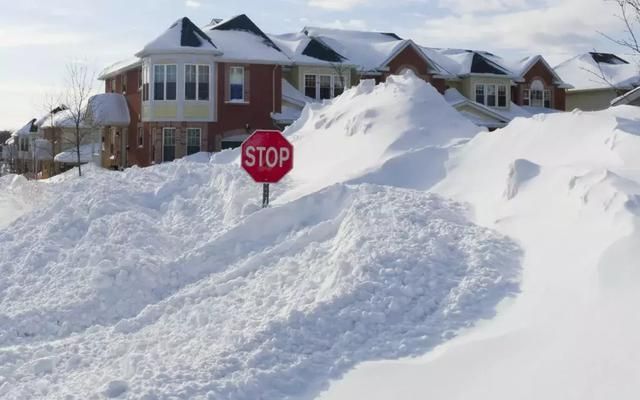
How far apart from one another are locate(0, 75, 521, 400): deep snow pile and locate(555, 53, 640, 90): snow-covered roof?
102ft

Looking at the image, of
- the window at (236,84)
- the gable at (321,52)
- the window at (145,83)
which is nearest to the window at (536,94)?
the gable at (321,52)

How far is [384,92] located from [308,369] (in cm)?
1085

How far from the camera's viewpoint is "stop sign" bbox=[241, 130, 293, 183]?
1150cm

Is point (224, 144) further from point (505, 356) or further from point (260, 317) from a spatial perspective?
point (505, 356)

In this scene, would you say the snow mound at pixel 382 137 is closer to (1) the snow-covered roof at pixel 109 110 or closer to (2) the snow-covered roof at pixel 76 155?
(1) the snow-covered roof at pixel 109 110

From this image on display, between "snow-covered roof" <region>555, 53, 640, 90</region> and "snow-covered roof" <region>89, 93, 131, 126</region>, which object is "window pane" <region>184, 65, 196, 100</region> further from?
"snow-covered roof" <region>555, 53, 640, 90</region>

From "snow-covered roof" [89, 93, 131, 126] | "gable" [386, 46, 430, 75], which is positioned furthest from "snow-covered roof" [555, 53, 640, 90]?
"snow-covered roof" [89, 93, 131, 126]

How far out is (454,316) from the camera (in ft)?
23.6

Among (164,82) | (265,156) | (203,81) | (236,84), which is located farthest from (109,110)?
(265,156)

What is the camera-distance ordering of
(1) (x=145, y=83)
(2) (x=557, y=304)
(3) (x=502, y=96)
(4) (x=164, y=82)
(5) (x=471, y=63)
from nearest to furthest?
1. (2) (x=557, y=304)
2. (4) (x=164, y=82)
3. (1) (x=145, y=83)
4. (5) (x=471, y=63)
5. (3) (x=502, y=96)

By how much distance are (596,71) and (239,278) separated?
40.9 metres

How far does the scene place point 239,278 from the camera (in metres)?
9.29

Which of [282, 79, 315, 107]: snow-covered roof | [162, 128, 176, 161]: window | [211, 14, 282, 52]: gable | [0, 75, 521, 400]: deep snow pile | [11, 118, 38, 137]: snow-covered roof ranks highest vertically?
[211, 14, 282, 52]: gable

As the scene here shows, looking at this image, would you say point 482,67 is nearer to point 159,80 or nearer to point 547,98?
point 547,98
